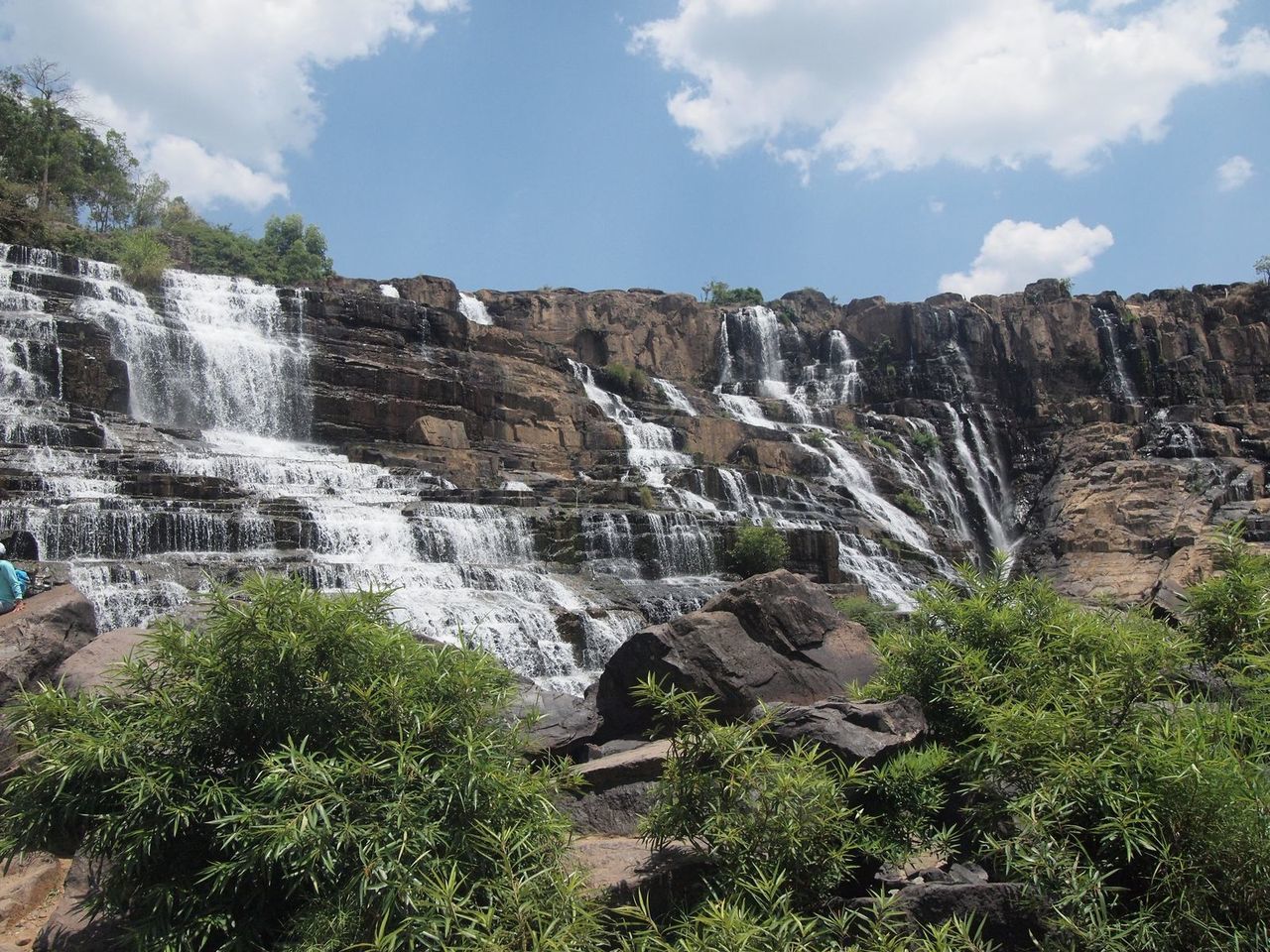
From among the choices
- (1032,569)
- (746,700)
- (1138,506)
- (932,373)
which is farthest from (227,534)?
(932,373)

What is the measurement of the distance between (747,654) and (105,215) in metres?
59.0

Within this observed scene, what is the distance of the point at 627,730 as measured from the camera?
362 inches

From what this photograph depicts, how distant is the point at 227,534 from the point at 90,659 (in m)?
11.5

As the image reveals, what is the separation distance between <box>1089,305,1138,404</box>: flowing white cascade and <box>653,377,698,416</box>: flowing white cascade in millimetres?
22310

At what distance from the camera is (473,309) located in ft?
142

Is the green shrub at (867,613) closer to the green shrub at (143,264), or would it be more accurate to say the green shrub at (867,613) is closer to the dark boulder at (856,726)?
the dark boulder at (856,726)

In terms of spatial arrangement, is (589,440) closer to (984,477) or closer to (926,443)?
(926,443)

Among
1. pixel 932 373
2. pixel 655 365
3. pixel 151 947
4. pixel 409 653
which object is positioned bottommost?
pixel 151 947

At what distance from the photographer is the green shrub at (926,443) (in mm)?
39562

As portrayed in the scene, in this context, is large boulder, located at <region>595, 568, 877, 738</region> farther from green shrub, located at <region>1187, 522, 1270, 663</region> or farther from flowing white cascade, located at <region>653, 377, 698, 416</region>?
flowing white cascade, located at <region>653, 377, 698, 416</region>

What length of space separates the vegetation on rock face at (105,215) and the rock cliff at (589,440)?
646 cm

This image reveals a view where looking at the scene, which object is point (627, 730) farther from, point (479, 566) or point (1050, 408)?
point (1050, 408)

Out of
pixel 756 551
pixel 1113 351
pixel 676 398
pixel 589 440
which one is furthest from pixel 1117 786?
pixel 1113 351

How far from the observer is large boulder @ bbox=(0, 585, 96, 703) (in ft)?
26.1
